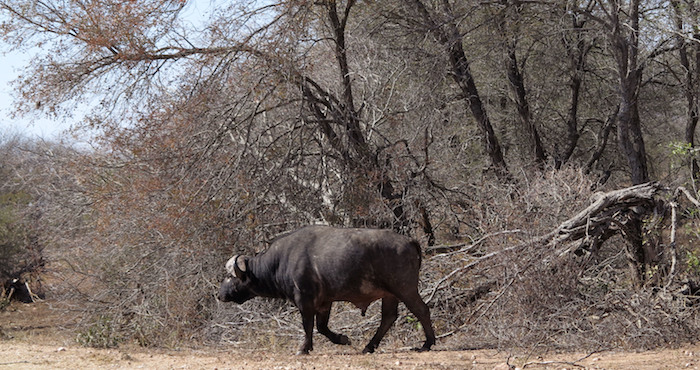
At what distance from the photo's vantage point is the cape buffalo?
9.70 metres

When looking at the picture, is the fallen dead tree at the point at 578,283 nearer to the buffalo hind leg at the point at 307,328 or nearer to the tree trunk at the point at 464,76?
the buffalo hind leg at the point at 307,328

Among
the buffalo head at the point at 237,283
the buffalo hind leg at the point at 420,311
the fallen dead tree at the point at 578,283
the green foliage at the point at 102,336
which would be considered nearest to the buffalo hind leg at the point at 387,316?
the buffalo hind leg at the point at 420,311

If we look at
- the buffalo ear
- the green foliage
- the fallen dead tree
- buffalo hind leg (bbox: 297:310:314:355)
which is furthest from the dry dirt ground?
the green foliage

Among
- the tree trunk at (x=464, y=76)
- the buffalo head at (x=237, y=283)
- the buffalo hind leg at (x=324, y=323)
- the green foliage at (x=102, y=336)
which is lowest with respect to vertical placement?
the green foliage at (x=102, y=336)

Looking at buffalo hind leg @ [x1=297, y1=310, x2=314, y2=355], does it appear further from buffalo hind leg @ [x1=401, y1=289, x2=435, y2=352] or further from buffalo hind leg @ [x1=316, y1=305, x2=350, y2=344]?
buffalo hind leg @ [x1=401, y1=289, x2=435, y2=352]

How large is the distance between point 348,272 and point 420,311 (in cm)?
103

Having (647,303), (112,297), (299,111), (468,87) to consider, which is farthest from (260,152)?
(647,303)

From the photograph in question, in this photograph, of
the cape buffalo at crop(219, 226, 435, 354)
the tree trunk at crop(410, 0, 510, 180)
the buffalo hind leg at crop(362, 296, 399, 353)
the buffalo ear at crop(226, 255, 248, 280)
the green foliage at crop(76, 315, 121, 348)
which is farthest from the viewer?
the tree trunk at crop(410, 0, 510, 180)

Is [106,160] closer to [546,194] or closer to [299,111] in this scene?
[299,111]

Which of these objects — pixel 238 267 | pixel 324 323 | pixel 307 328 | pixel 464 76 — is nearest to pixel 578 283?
pixel 324 323

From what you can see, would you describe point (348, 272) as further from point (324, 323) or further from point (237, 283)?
point (237, 283)

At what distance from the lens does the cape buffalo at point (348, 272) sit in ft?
31.8

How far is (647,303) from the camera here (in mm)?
9906

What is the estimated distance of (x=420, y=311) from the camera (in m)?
9.84
